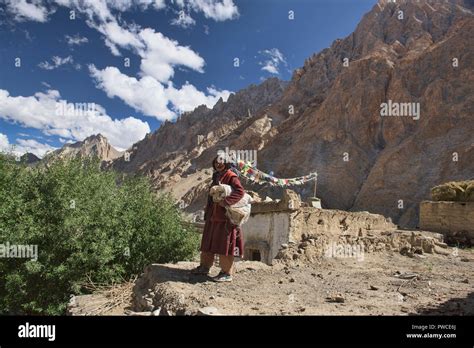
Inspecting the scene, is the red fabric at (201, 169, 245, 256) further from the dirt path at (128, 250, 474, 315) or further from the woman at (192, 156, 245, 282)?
the dirt path at (128, 250, 474, 315)

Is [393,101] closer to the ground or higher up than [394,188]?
higher up

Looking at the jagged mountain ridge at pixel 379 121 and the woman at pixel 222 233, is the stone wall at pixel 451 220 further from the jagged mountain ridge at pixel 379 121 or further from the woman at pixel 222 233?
the jagged mountain ridge at pixel 379 121

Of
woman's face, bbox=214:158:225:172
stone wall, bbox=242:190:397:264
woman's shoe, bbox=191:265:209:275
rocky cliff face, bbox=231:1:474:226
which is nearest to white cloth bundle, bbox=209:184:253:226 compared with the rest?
woman's face, bbox=214:158:225:172

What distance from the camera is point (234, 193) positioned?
6141 millimetres

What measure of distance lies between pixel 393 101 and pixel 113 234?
41.6 meters

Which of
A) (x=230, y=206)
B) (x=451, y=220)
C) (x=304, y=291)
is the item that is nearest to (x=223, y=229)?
(x=230, y=206)

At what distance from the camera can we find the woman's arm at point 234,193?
607 centimetres

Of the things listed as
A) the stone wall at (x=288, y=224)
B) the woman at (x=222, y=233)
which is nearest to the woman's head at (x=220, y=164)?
the woman at (x=222, y=233)

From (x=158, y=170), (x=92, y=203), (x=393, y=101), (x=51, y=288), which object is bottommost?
(x=51, y=288)

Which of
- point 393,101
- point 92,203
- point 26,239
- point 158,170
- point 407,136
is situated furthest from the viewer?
point 158,170
